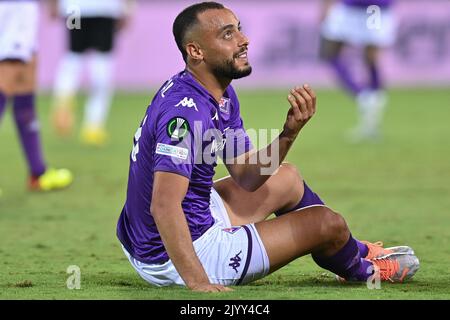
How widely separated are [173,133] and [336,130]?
27.6 ft

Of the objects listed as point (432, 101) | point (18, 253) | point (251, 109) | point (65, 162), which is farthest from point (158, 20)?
point (18, 253)

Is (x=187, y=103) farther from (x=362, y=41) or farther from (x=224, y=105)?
(x=362, y=41)

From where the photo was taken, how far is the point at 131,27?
16.7 m

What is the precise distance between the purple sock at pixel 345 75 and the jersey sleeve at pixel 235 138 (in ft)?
23.6

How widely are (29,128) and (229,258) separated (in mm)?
4094

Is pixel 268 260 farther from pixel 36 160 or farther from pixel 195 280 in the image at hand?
pixel 36 160

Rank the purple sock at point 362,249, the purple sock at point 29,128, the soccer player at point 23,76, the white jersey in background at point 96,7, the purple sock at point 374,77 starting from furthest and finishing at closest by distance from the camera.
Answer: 1. the purple sock at point 374,77
2. the white jersey in background at point 96,7
3. the purple sock at point 29,128
4. the soccer player at point 23,76
5. the purple sock at point 362,249

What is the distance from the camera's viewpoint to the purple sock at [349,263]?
5012mm

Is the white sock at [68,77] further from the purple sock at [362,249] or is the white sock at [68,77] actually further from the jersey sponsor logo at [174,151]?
the jersey sponsor logo at [174,151]

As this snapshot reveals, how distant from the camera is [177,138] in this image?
15.2 feet

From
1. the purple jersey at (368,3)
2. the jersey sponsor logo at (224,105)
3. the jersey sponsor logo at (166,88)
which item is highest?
the purple jersey at (368,3)

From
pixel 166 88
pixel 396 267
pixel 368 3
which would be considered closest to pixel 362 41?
pixel 368 3

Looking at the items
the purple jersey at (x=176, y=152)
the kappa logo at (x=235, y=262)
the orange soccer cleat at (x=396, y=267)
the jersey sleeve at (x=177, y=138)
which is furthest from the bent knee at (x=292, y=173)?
the jersey sleeve at (x=177, y=138)

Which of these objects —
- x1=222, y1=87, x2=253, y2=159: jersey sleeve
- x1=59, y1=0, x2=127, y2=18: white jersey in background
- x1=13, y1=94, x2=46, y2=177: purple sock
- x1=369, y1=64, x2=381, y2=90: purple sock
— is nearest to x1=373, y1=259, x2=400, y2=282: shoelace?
x1=222, y1=87, x2=253, y2=159: jersey sleeve
